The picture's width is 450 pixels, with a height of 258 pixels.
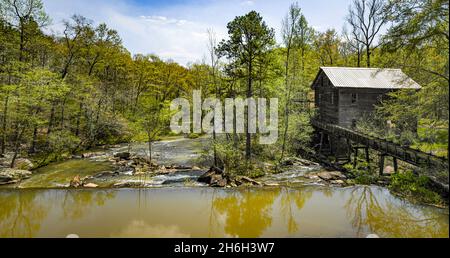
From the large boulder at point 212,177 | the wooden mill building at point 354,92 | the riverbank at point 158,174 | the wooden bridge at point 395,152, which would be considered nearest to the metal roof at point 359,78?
the wooden mill building at point 354,92

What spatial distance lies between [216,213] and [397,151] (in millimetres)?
10540

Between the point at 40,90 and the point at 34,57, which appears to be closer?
the point at 40,90

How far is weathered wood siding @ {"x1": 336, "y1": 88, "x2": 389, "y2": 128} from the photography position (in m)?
24.2

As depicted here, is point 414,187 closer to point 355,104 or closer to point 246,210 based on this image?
point 246,210

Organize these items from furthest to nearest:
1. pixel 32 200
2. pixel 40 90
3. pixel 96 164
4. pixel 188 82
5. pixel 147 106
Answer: pixel 188 82 < pixel 147 106 < pixel 96 164 < pixel 40 90 < pixel 32 200

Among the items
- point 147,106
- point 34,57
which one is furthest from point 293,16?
point 34,57

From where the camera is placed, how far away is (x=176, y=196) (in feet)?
47.0

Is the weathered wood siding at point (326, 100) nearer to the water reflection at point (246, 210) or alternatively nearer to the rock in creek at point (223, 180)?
the rock in creek at point (223, 180)

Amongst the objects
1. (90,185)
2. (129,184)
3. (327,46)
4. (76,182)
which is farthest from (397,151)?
(327,46)

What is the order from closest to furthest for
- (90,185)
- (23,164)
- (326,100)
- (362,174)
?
(90,185) → (362,174) → (23,164) → (326,100)

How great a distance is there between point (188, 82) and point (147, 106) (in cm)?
2358

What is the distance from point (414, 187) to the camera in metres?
13.5
